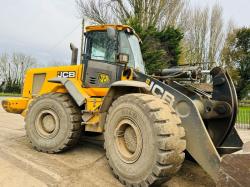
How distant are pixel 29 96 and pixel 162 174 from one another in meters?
4.07

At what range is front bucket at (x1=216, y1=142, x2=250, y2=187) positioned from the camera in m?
2.39

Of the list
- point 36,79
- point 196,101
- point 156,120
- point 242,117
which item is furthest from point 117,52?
point 242,117

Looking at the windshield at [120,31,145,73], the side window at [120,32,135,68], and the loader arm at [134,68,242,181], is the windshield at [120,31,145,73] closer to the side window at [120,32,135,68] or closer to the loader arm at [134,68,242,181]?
the side window at [120,32,135,68]

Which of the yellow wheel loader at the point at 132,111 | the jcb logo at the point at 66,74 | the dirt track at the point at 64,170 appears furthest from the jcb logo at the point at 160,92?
the jcb logo at the point at 66,74

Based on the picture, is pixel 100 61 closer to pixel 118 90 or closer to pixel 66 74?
pixel 66 74

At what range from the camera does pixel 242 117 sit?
528 inches

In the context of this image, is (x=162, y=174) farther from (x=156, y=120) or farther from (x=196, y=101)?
(x=196, y=101)

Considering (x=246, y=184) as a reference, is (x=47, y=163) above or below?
below

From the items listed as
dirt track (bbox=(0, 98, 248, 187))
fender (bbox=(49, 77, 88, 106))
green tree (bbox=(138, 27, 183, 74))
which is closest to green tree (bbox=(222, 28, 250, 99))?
green tree (bbox=(138, 27, 183, 74))

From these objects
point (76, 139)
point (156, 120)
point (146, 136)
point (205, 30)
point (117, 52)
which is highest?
point (205, 30)

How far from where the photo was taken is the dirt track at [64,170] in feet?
11.9

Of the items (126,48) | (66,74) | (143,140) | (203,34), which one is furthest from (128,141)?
(203,34)

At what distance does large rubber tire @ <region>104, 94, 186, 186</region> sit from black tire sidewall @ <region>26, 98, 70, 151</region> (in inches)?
48.1

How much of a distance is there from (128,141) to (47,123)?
6.91 ft
